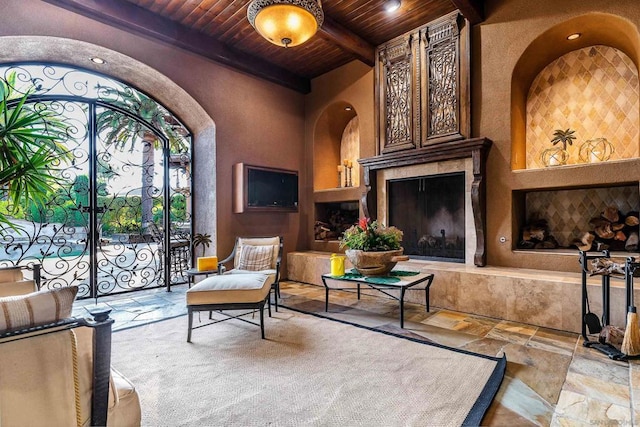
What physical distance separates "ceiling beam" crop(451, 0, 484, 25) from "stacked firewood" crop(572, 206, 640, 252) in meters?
2.53

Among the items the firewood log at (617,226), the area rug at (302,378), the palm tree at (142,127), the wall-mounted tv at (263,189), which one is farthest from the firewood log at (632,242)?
the palm tree at (142,127)

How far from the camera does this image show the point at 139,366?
7.25ft

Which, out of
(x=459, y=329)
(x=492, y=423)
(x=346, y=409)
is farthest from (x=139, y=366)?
(x=459, y=329)

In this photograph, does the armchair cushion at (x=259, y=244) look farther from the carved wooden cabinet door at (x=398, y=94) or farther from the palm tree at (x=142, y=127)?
A: the carved wooden cabinet door at (x=398, y=94)

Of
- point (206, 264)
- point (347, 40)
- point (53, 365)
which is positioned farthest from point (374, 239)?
point (347, 40)

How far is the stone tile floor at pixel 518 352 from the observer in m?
1.65

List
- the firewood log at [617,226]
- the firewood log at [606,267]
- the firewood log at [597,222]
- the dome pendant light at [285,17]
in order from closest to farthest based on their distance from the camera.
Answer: the firewood log at [606,267] → the dome pendant light at [285,17] → the firewood log at [617,226] → the firewood log at [597,222]

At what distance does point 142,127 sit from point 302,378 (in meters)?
4.02

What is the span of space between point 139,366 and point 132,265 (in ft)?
8.03

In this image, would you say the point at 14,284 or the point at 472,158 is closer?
the point at 14,284

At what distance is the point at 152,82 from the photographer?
4160 mm

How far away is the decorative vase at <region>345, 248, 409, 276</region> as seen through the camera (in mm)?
3084

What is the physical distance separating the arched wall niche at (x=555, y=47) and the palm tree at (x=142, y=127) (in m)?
4.47

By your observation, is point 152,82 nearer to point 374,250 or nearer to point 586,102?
point 374,250
